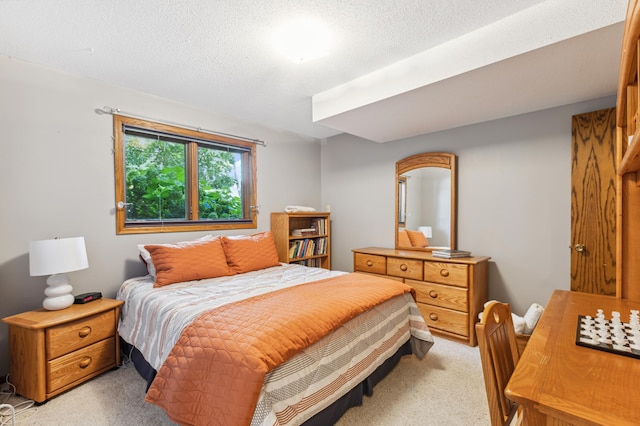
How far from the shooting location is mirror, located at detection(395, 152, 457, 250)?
318cm

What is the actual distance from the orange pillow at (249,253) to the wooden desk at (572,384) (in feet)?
7.75

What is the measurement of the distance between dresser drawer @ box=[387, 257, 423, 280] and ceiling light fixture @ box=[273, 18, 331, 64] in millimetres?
2121

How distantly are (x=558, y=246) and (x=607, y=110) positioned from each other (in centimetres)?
115

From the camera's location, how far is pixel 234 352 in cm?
128

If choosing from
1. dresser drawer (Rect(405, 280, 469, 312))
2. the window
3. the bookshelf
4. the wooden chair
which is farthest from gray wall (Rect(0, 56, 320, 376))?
the wooden chair

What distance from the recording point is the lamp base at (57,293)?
2.06 metres

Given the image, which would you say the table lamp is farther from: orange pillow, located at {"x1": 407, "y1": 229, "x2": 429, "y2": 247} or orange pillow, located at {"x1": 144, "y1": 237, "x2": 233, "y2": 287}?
orange pillow, located at {"x1": 407, "y1": 229, "x2": 429, "y2": 247}

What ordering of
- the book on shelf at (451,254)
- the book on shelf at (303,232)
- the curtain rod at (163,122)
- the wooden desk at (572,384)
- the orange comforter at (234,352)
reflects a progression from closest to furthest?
1. the wooden desk at (572,384)
2. the orange comforter at (234,352)
3. the curtain rod at (163,122)
4. the book on shelf at (451,254)
5. the book on shelf at (303,232)

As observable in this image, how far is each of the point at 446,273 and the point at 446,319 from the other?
0.44m

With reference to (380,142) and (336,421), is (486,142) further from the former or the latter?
(336,421)

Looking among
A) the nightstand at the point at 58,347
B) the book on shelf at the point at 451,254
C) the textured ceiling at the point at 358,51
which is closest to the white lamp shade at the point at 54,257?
the nightstand at the point at 58,347

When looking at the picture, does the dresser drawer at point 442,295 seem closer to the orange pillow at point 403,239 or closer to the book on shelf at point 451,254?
the book on shelf at point 451,254

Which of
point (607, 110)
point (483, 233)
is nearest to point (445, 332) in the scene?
point (483, 233)

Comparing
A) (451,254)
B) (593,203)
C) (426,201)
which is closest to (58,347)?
(451,254)
